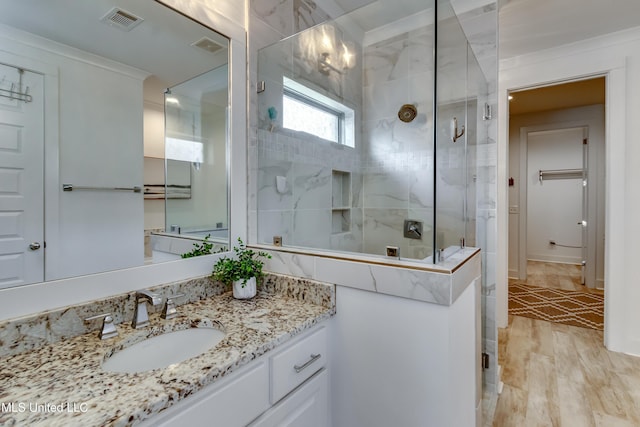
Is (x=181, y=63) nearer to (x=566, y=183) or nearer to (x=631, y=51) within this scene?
(x=631, y=51)

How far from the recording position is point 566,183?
16.8 ft

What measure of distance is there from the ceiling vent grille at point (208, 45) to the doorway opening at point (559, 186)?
341cm

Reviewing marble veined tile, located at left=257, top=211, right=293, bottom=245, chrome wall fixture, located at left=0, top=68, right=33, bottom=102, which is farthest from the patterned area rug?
chrome wall fixture, located at left=0, top=68, right=33, bottom=102

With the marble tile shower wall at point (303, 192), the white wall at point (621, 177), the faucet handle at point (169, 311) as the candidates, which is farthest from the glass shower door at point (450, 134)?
the white wall at point (621, 177)

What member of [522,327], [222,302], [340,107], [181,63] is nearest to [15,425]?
[222,302]

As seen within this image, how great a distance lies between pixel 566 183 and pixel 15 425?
262 inches

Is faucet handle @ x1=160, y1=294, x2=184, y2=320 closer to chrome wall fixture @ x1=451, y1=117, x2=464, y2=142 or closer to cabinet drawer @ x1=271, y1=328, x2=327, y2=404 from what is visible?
cabinet drawer @ x1=271, y1=328, x2=327, y2=404

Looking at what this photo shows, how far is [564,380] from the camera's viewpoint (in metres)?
2.05

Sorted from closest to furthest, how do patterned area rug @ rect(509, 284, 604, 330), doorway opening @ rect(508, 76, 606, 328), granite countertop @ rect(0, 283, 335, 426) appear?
granite countertop @ rect(0, 283, 335, 426), patterned area rug @ rect(509, 284, 604, 330), doorway opening @ rect(508, 76, 606, 328)

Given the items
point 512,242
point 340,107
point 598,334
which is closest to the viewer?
point 340,107

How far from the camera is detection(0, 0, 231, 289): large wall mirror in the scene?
92cm

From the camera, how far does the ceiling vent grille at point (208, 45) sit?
142 centimetres

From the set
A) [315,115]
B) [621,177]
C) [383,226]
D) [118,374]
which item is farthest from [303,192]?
[621,177]

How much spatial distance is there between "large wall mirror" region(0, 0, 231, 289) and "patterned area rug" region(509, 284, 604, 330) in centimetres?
352
